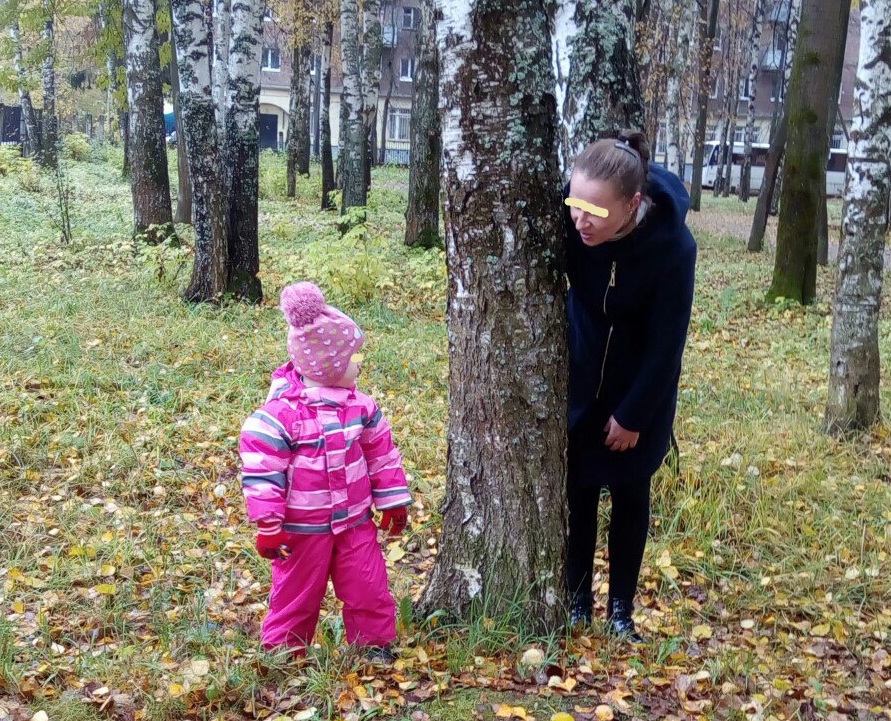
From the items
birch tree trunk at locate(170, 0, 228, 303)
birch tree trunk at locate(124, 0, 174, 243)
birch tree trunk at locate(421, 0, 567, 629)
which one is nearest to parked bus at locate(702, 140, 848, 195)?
birch tree trunk at locate(124, 0, 174, 243)

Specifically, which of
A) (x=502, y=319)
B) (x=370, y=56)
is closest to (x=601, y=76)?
(x=502, y=319)

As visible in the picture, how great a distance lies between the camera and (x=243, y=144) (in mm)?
9008

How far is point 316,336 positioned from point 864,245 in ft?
15.8

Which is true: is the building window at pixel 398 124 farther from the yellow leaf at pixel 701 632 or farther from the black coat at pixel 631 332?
the black coat at pixel 631 332

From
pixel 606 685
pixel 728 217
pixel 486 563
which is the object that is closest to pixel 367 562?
pixel 486 563

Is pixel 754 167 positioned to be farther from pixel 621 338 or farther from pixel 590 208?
pixel 590 208

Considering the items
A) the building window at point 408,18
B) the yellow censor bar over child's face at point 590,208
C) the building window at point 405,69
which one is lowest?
the yellow censor bar over child's face at point 590,208

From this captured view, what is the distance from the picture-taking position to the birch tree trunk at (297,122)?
21.5 metres

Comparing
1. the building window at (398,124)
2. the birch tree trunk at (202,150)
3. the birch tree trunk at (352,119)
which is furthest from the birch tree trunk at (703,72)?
the building window at (398,124)

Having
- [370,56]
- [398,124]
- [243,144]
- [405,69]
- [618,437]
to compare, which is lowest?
[618,437]

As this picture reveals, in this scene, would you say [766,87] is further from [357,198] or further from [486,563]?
[486,563]

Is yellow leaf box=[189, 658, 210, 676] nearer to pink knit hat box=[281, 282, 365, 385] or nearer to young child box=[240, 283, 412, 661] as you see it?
young child box=[240, 283, 412, 661]

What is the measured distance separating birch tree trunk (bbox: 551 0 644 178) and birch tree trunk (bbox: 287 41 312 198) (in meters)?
17.6

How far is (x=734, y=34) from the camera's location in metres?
33.4
